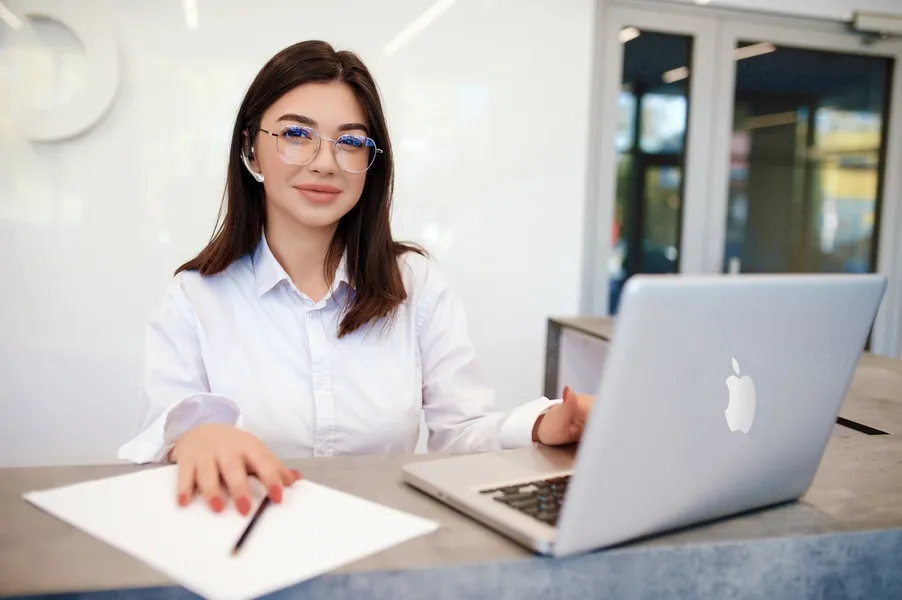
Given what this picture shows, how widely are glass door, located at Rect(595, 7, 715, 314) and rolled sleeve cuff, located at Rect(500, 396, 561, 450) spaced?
2.42m

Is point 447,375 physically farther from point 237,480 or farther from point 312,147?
point 237,480

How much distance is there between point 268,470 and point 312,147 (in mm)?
723

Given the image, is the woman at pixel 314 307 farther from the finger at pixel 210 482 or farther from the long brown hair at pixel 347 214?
the finger at pixel 210 482

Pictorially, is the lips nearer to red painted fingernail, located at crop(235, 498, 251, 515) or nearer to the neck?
the neck

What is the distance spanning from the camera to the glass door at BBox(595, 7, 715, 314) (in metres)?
3.62

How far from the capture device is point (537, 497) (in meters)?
0.82

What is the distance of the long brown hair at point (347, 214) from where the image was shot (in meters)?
1.42

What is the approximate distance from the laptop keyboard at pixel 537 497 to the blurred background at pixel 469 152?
2534mm

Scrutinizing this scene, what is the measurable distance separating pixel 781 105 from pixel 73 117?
13.4 feet

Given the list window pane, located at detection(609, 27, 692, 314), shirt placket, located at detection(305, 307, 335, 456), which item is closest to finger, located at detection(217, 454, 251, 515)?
shirt placket, located at detection(305, 307, 335, 456)

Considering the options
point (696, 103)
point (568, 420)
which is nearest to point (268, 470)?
point (568, 420)

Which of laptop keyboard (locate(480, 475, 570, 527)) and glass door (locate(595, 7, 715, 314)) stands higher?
glass door (locate(595, 7, 715, 314))

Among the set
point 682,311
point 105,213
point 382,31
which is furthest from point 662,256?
point 682,311

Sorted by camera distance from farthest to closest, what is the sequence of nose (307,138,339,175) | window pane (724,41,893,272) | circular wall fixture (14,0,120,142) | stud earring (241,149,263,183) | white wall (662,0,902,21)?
window pane (724,41,893,272)
white wall (662,0,902,21)
circular wall fixture (14,0,120,142)
stud earring (241,149,263,183)
nose (307,138,339,175)
